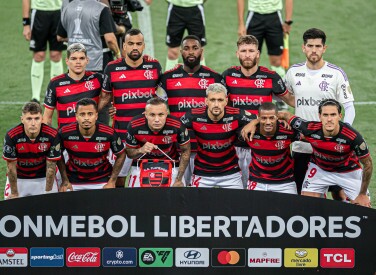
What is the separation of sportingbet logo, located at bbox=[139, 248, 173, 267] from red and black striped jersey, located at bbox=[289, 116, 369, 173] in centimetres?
197

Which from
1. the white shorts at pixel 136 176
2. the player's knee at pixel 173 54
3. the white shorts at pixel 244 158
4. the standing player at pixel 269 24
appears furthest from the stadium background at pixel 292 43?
the white shorts at pixel 136 176

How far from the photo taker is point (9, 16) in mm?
16969

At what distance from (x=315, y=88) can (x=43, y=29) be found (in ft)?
16.3

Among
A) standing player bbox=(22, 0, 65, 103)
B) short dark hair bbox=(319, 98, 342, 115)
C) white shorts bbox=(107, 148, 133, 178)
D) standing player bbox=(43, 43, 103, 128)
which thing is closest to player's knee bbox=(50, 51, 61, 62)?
standing player bbox=(22, 0, 65, 103)

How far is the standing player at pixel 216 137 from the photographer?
29.5 feet

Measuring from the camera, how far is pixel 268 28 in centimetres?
1298

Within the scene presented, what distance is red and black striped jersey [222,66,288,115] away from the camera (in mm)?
9430

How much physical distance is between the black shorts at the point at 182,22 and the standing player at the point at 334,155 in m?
A: 4.25

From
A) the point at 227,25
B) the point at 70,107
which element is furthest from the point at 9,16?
the point at 70,107

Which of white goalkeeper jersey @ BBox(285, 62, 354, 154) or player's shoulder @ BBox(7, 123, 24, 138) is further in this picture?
white goalkeeper jersey @ BBox(285, 62, 354, 154)

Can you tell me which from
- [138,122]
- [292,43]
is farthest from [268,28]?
[138,122]

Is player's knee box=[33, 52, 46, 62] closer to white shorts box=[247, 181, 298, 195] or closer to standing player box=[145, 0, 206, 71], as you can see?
standing player box=[145, 0, 206, 71]

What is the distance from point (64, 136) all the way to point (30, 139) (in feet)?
1.02

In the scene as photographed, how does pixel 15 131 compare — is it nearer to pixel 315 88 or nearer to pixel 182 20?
pixel 315 88
